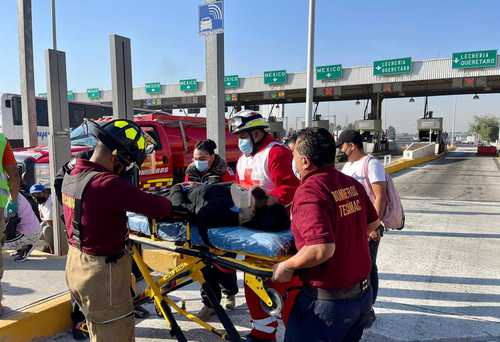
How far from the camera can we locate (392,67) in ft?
82.6

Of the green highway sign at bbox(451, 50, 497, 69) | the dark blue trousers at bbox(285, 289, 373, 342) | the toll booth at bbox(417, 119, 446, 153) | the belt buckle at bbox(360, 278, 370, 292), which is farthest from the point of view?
the toll booth at bbox(417, 119, 446, 153)

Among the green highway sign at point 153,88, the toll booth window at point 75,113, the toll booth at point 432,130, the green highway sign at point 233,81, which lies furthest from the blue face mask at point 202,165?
the green highway sign at point 153,88

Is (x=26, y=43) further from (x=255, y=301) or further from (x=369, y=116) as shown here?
(x=369, y=116)

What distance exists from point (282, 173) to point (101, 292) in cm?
154

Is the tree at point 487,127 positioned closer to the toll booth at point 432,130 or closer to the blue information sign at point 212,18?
the toll booth at point 432,130

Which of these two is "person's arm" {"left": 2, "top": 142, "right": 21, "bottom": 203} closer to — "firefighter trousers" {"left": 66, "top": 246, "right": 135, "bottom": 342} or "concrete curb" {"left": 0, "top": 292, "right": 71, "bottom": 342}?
"concrete curb" {"left": 0, "top": 292, "right": 71, "bottom": 342}

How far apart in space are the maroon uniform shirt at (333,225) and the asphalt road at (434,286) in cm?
170

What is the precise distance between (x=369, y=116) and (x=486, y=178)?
62.2ft

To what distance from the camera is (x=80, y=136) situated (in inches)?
322

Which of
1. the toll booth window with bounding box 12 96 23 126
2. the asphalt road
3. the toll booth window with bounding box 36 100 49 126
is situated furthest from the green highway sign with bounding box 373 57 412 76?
the toll booth window with bounding box 12 96 23 126

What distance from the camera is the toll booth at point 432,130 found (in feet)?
106

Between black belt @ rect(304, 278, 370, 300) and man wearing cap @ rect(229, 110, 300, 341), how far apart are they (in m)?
0.74

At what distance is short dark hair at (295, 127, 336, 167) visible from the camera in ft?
6.18

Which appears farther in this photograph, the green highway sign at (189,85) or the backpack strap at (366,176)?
the green highway sign at (189,85)
